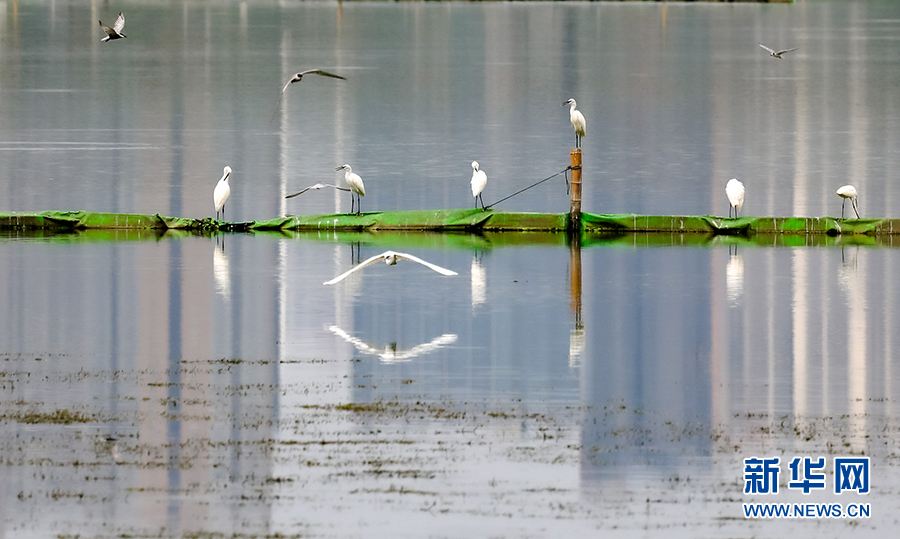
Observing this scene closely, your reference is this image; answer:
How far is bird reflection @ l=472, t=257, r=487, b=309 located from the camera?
61.3ft

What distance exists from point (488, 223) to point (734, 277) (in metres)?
5.54

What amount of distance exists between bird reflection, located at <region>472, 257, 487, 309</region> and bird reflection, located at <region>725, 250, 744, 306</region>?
3.32 metres

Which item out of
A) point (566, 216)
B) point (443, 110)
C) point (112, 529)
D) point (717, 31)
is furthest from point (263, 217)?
point (717, 31)

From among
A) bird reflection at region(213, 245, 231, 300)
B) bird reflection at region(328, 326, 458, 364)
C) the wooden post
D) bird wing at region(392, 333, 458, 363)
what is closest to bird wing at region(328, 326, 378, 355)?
bird reflection at region(328, 326, 458, 364)

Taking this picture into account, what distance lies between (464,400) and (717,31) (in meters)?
114

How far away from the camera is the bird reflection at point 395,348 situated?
48.0 ft

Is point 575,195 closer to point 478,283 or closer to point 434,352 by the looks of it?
point 478,283

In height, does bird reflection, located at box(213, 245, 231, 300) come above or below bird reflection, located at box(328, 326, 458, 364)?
above

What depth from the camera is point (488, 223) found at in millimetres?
25078

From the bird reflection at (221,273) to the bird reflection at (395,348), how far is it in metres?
3.66

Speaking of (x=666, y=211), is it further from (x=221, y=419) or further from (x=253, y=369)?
(x=221, y=419)

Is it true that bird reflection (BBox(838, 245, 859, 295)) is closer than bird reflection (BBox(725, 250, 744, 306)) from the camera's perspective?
No

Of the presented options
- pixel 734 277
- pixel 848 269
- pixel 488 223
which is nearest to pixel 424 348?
pixel 734 277

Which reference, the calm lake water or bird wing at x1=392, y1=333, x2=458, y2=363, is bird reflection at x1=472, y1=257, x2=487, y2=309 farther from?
bird wing at x1=392, y1=333, x2=458, y2=363
